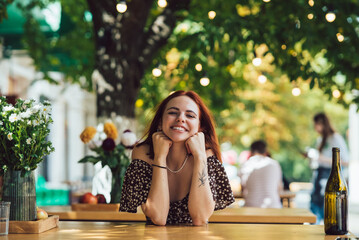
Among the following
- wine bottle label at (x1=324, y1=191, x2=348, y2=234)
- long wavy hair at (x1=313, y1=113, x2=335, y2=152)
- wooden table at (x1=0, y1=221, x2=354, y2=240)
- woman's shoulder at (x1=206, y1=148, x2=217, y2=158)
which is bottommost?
wooden table at (x1=0, y1=221, x2=354, y2=240)

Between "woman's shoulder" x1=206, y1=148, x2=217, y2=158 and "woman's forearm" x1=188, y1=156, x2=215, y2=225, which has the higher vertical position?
"woman's shoulder" x1=206, y1=148, x2=217, y2=158

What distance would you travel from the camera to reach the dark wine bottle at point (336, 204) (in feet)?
9.41

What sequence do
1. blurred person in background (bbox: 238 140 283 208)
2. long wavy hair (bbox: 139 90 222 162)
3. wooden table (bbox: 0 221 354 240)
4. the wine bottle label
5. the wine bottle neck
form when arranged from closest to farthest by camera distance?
1. wooden table (bbox: 0 221 354 240)
2. the wine bottle label
3. the wine bottle neck
4. long wavy hair (bbox: 139 90 222 162)
5. blurred person in background (bbox: 238 140 283 208)

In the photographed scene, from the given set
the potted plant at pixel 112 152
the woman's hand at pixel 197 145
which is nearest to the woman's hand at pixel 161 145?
the woman's hand at pixel 197 145

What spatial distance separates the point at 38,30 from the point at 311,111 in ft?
62.5

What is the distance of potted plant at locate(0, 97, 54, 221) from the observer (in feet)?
9.48

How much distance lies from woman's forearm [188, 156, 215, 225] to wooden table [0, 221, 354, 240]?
0.07m

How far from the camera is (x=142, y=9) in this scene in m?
6.47

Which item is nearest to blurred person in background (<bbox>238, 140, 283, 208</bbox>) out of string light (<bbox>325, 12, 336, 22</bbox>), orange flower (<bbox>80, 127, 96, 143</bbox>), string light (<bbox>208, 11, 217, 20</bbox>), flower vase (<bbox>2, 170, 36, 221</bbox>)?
string light (<bbox>208, 11, 217, 20</bbox>)

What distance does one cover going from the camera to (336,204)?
2.92m

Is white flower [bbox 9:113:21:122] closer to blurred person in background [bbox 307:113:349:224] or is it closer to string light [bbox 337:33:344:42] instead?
string light [bbox 337:33:344:42]

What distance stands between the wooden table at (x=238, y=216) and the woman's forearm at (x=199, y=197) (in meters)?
0.80

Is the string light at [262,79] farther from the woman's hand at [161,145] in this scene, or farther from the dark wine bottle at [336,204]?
the dark wine bottle at [336,204]

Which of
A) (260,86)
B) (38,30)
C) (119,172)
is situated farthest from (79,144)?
(119,172)
